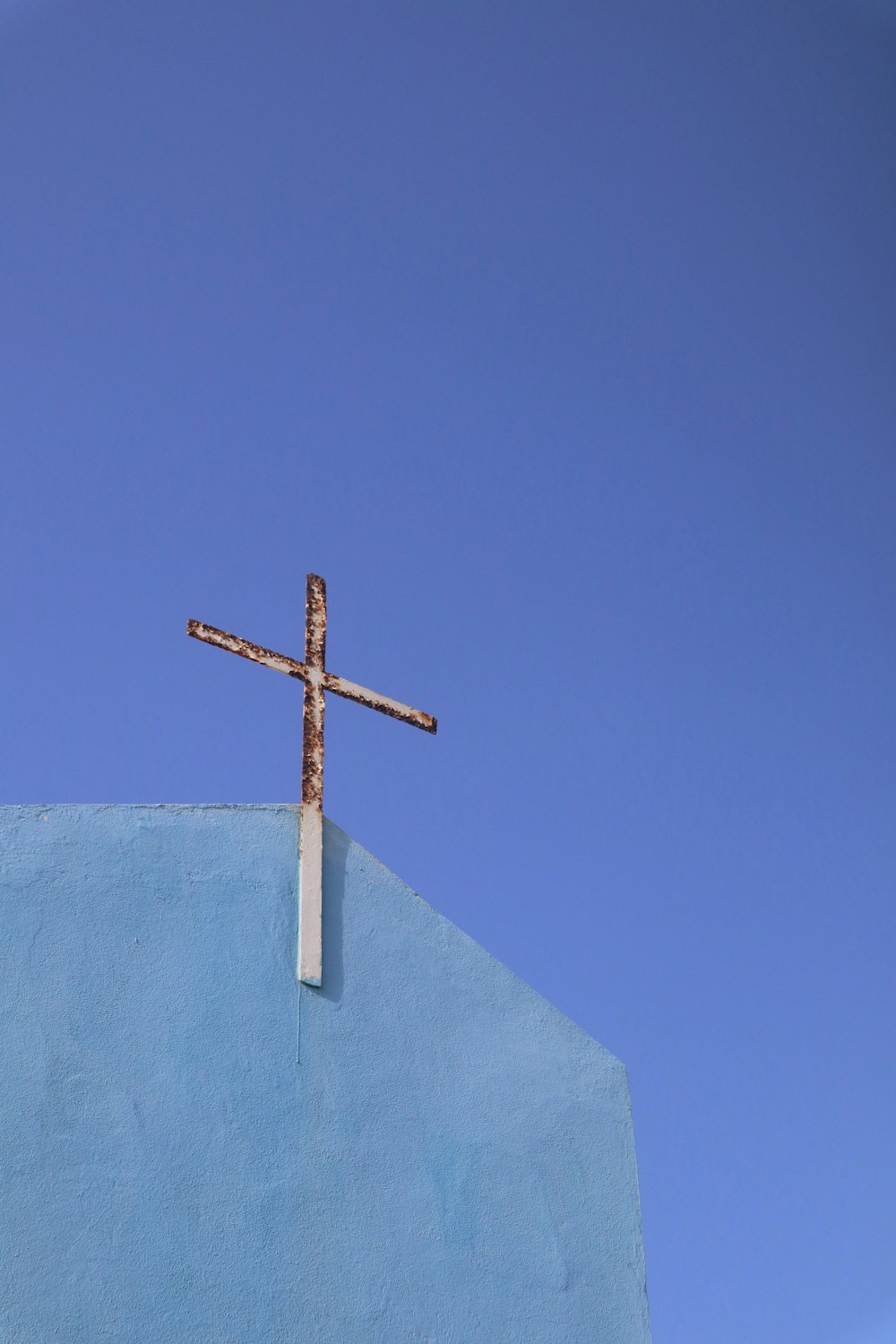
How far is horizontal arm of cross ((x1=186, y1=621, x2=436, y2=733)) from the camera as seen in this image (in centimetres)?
650

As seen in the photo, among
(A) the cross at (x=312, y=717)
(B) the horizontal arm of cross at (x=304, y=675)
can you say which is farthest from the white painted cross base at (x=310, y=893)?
(B) the horizontal arm of cross at (x=304, y=675)

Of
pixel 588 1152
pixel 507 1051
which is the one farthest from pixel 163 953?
pixel 588 1152

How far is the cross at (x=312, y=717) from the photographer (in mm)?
6125

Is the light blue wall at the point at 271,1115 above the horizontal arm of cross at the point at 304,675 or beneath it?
beneath

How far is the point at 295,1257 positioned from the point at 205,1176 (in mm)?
514

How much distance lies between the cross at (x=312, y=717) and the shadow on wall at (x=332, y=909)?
74mm

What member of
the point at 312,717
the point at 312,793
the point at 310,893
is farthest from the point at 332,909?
the point at 312,717

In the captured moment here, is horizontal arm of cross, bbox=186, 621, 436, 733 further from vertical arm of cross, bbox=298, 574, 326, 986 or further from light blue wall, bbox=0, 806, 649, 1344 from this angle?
light blue wall, bbox=0, 806, 649, 1344

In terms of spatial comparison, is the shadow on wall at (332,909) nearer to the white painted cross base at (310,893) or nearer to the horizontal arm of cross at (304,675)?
the white painted cross base at (310,893)

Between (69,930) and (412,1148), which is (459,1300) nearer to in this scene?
(412,1148)

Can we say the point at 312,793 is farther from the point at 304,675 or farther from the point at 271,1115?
the point at 271,1115

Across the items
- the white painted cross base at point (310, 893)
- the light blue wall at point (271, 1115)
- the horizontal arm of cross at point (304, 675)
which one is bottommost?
the light blue wall at point (271, 1115)

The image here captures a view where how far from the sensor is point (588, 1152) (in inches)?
259

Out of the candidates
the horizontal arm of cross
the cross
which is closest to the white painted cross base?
the cross
